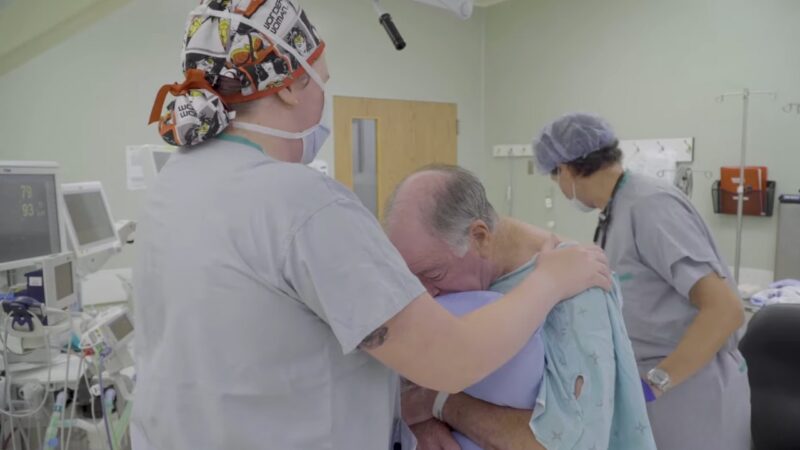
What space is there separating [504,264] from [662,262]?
0.64 meters

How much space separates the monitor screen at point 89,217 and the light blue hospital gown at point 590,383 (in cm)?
198

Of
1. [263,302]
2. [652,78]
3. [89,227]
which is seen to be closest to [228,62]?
[263,302]

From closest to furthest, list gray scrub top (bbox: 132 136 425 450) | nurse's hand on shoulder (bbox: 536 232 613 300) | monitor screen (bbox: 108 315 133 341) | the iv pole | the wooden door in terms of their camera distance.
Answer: gray scrub top (bbox: 132 136 425 450) → nurse's hand on shoulder (bbox: 536 232 613 300) → monitor screen (bbox: 108 315 133 341) → the iv pole → the wooden door

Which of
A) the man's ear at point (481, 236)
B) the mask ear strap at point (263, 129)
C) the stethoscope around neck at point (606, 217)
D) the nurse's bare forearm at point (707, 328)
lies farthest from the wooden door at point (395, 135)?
the mask ear strap at point (263, 129)

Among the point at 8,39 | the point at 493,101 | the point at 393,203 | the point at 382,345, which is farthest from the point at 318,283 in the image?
the point at 493,101

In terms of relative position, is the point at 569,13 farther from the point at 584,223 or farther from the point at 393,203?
the point at 393,203

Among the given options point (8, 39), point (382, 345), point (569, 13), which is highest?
point (569, 13)

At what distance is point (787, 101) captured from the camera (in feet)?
11.4

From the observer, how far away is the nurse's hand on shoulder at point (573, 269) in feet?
2.94

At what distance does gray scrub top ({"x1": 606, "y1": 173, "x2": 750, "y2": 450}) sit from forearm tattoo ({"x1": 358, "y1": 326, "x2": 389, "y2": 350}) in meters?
1.03

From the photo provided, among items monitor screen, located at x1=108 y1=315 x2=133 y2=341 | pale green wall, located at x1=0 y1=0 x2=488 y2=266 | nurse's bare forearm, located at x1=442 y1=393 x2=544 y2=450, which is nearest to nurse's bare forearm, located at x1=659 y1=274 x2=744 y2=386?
nurse's bare forearm, located at x1=442 y1=393 x2=544 y2=450

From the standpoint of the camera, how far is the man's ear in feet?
3.20

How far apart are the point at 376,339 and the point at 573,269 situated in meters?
0.38

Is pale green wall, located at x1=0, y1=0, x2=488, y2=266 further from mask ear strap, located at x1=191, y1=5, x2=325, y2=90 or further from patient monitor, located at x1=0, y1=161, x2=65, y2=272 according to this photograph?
mask ear strap, located at x1=191, y1=5, x2=325, y2=90
